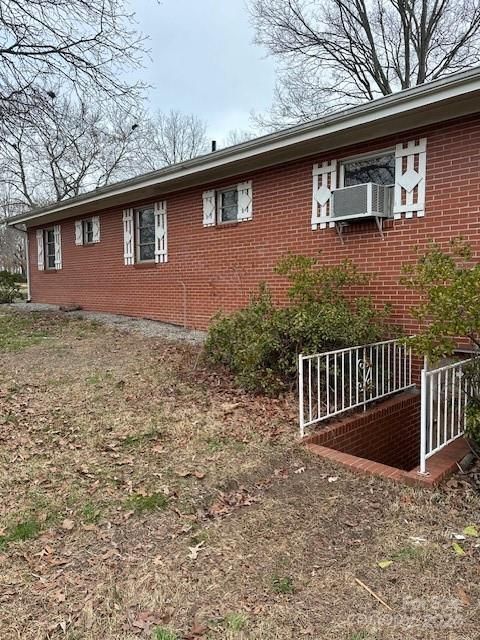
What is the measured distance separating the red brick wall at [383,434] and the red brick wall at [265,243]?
1129 mm

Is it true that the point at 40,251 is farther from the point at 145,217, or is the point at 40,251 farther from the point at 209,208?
the point at 209,208

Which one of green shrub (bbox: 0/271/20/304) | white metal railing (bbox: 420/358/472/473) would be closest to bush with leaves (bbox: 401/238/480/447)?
white metal railing (bbox: 420/358/472/473)

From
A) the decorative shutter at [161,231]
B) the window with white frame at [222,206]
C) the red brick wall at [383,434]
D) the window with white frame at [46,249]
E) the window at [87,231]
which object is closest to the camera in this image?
the red brick wall at [383,434]

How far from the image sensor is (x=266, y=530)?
295 cm

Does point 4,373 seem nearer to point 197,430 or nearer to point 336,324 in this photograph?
point 197,430

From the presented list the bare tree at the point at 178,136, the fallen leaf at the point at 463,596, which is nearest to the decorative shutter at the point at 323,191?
the fallen leaf at the point at 463,596

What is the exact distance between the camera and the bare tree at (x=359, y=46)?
Result: 16625 millimetres

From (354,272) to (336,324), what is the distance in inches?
51.5

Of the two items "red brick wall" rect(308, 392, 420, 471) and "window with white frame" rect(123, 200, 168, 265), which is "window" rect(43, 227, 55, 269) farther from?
"red brick wall" rect(308, 392, 420, 471)

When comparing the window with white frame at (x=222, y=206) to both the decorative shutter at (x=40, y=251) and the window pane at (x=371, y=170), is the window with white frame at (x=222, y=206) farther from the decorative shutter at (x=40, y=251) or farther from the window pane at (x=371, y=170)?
the decorative shutter at (x=40, y=251)

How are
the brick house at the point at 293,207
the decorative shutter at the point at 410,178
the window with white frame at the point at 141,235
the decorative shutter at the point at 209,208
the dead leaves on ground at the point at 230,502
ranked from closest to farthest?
the dead leaves on ground at the point at 230,502, the brick house at the point at 293,207, the decorative shutter at the point at 410,178, the decorative shutter at the point at 209,208, the window with white frame at the point at 141,235

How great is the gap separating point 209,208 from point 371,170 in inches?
129

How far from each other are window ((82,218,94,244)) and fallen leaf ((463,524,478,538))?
435 inches

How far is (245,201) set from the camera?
7988mm
